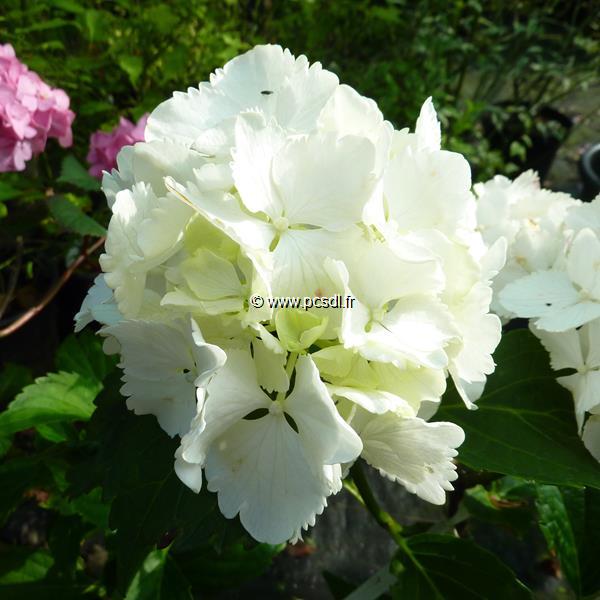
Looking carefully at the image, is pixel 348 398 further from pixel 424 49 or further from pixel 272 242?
pixel 424 49

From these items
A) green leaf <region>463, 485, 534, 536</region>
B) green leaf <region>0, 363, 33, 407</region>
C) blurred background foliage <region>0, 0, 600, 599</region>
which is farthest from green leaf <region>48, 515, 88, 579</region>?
green leaf <region>463, 485, 534, 536</region>

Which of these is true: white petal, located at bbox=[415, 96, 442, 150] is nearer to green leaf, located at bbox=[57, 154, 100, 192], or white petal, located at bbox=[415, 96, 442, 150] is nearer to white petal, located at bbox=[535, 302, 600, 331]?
white petal, located at bbox=[535, 302, 600, 331]

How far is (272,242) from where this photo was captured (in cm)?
42

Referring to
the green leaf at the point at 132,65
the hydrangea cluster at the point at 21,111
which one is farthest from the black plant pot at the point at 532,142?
the hydrangea cluster at the point at 21,111

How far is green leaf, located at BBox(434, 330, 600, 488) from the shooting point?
52 centimetres

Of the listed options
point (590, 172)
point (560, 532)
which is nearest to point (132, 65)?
point (560, 532)

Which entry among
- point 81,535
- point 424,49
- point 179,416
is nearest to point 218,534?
point 179,416

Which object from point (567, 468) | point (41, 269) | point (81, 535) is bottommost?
point (41, 269)

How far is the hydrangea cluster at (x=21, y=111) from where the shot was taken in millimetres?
938

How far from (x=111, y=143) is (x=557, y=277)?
77 centimetres

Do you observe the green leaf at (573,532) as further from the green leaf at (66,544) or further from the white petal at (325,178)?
the green leaf at (66,544)

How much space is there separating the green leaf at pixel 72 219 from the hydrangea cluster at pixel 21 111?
73mm

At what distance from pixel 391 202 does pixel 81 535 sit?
0.63 metres

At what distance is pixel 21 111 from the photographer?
95 centimetres
